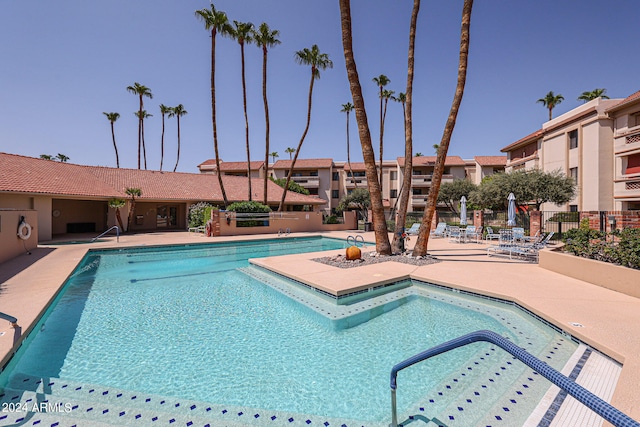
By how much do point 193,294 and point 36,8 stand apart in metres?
15.7

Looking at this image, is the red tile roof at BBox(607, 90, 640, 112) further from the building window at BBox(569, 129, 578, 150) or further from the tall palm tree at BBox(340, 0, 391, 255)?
the tall palm tree at BBox(340, 0, 391, 255)

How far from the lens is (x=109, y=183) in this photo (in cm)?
2494

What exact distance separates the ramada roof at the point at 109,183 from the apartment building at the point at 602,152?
984 inches

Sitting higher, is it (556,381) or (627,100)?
(627,100)

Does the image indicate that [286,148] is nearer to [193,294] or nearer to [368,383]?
[193,294]

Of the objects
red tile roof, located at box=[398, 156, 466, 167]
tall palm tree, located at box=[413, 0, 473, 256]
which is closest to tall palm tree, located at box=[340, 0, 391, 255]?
tall palm tree, located at box=[413, 0, 473, 256]

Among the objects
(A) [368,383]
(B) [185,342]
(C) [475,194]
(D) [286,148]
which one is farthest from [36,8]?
(D) [286,148]

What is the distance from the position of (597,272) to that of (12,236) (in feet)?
64.4

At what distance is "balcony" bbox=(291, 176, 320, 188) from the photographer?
46.2 m

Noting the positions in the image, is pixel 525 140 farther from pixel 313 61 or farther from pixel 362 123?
pixel 362 123

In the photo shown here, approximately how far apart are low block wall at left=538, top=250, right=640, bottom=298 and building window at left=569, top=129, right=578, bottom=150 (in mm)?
24534

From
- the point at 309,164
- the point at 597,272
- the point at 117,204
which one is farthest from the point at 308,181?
the point at 597,272

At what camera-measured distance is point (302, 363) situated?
4.55 m

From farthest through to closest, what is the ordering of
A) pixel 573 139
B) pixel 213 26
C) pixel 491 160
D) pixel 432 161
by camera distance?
1. pixel 432 161
2. pixel 491 160
3. pixel 573 139
4. pixel 213 26
